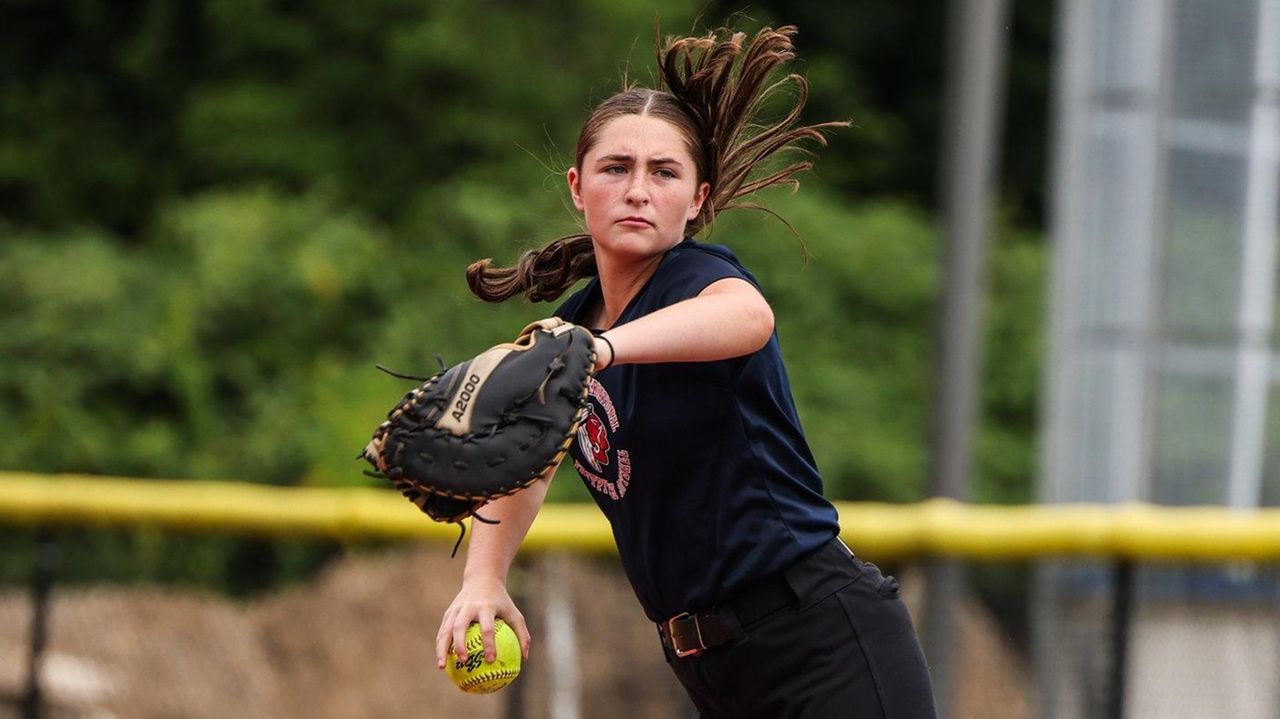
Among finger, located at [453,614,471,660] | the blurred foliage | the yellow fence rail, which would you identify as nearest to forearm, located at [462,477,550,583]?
finger, located at [453,614,471,660]

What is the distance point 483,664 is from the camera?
10.5ft

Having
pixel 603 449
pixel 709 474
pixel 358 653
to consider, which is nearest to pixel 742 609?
pixel 709 474

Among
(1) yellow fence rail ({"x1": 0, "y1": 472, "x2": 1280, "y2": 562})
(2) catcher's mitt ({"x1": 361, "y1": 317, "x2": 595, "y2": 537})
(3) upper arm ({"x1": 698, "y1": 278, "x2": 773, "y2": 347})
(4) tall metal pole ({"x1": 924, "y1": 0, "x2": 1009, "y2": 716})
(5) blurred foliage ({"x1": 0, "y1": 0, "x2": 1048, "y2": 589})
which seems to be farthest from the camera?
(5) blurred foliage ({"x1": 0, "y1": 0, "x2": 1048, "y2": 589})

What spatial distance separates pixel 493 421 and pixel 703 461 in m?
0.50

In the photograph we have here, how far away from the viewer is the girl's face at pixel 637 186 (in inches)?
120

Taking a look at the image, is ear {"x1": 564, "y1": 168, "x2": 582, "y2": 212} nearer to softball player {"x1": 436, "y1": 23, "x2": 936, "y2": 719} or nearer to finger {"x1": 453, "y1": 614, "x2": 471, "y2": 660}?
softball player {"x1": 436, "y1": 23, "x2": 936, "y2": 719}

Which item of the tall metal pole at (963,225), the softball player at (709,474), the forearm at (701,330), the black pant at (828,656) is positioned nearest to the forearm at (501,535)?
the softball player at (709,474)

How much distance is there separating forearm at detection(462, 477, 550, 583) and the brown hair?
15.7 inches

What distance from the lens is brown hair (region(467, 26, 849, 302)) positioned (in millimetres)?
3186

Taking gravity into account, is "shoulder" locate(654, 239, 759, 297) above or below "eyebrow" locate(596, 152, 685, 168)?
below

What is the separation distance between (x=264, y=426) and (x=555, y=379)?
888 cm

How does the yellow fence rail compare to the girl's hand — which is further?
the yellow fence rail

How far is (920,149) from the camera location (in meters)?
17.1

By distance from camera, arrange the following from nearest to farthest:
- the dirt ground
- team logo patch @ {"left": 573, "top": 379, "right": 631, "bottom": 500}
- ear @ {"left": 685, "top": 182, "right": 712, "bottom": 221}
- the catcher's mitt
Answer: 1. the catcher's mitt
2. team logo patch @ {"left": 573, "top": 379, "right": 631, "bottom": 500}
3. ear @ {"left": 685, "top": 182, "right": 712, "bottom": 221}
4. the dirt ground
